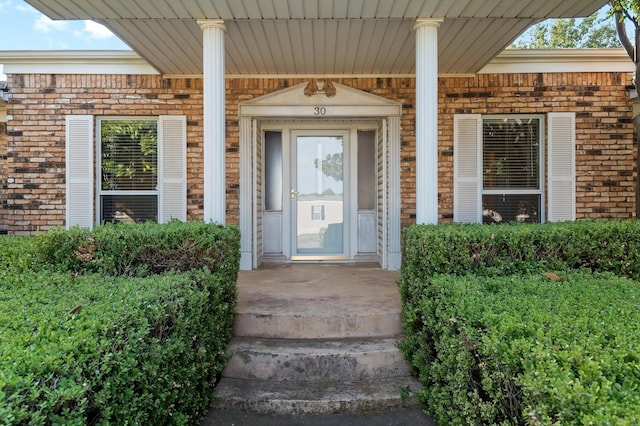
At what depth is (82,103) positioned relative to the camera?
5.64 metres

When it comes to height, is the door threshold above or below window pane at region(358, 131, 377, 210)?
below

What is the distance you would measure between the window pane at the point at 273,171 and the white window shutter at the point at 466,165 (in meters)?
2.57

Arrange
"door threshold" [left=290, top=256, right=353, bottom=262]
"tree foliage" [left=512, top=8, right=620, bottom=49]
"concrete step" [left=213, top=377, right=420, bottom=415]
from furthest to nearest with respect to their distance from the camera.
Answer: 1. "tree foliage" [left=512, top=8, right=620, bottom=49]
2. "door threshold" [left=290, top=256, right=353, bottom=262]
3. "concrete step" [left=213, top=377, right=420, bottom=415]

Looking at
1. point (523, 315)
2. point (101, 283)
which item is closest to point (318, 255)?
point (101, 283)

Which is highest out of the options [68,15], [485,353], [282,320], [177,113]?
[68,15]

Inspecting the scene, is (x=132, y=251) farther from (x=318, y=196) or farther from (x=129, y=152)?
(x=318, y=196)

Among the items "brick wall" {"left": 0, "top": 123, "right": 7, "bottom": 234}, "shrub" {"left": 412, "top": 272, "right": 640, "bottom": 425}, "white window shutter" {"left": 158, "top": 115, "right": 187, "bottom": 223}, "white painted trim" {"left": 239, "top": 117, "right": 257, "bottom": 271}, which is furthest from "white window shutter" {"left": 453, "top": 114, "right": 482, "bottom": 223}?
"brick wall" {"left": 0, "top": 123, "right": 7, "bottom": 234}

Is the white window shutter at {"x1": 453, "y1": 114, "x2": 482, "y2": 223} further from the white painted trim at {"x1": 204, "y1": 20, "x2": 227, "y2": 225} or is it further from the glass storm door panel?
the white painted trim at {"x1": 204, "y1": 20, "x2": 227, "y2": 225}

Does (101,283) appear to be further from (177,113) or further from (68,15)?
(177,113)

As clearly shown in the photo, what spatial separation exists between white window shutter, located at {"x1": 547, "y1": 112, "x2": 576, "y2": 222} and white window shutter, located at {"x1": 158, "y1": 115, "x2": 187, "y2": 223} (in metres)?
4.93

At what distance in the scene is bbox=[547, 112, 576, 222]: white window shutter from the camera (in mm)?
5598

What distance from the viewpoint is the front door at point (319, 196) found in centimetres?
644

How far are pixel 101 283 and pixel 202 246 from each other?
720 mm

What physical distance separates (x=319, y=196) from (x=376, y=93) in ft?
5.79
